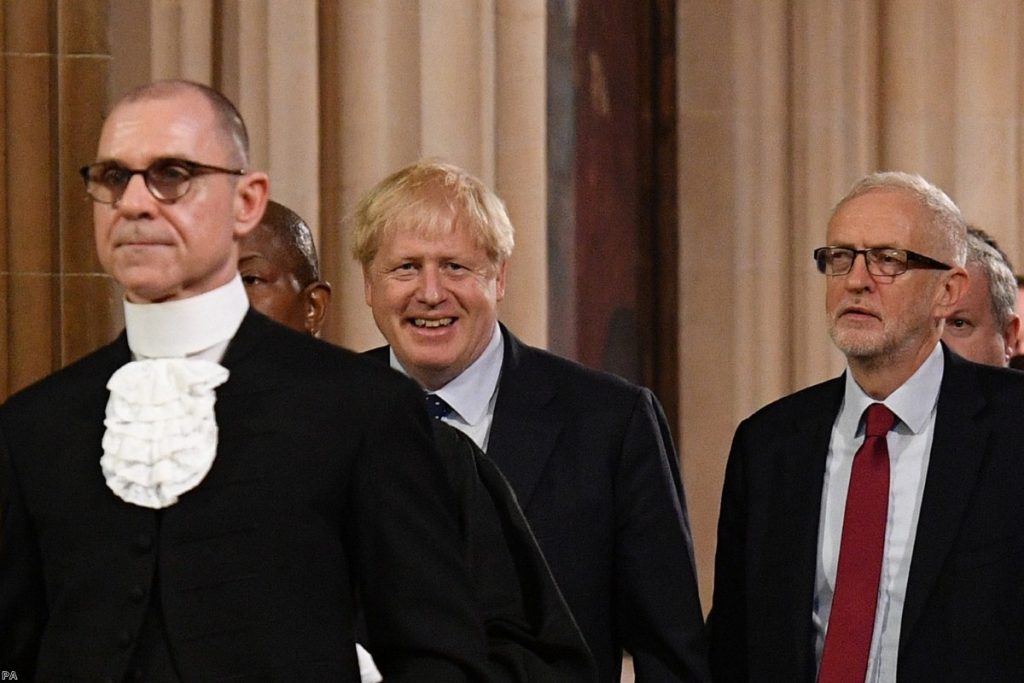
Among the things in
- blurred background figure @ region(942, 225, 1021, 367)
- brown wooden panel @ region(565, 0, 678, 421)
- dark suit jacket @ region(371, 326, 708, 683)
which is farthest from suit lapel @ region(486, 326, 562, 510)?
brown wooden panel @ region(565, 0, 678, 421)

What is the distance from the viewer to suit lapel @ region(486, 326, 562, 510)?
3.34m

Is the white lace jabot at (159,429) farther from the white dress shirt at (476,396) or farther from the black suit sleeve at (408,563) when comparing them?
the white dress shirt at (476,396)

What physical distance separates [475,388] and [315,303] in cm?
47

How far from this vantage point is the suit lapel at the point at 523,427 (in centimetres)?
334

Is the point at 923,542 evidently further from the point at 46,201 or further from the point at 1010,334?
the point at 46,201

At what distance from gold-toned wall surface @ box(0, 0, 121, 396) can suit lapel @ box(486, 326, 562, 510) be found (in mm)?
1215

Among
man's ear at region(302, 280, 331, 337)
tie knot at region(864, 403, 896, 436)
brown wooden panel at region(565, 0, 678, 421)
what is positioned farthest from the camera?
brown wooden panel at region(565, 0, 678, 421)

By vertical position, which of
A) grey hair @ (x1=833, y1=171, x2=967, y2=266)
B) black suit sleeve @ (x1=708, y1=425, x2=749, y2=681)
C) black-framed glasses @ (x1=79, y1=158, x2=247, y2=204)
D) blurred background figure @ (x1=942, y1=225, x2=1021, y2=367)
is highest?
black-framed glasses @ (x1=79, y1=158, x2=247, y2=204)

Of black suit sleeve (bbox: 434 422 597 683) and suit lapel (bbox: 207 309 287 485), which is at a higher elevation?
suit lapel (bbox: 207 309 287 485)

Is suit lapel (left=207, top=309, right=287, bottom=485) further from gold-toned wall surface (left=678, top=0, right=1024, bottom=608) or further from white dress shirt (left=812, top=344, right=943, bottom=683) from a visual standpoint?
gold-toned wall surface (left=678, top=0, right=1024, bottom=608)

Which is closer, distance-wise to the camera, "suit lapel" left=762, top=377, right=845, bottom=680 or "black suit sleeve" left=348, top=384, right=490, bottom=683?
"black suit sleeve" left=348, top=384, right=490, bottom=683

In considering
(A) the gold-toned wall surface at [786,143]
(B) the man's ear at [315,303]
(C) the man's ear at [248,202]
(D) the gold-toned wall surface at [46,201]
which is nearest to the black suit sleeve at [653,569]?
(B) the man's ear at [315,303]

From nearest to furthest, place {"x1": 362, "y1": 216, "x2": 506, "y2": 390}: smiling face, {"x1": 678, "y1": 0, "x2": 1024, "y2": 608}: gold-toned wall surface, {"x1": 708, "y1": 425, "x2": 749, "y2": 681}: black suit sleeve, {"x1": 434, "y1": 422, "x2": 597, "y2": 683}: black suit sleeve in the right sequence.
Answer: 1. {"x1": 434, "y1": 422, "x2": 597, "y2": 683}: black suit sleeve
2. {"x1": 362, "y1": 216, "x2": 506, "y2": 390}: smiling face
3. {"x1": 708, "y1": 425, "x2": 749, "y2": 681}: black suit sleeve
4. {"x1": 678, "y1": 0, "x2": 1024, "y2": 608}: gold-toned wall surface

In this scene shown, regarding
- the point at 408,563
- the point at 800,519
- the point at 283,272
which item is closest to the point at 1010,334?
the point at 800,519
